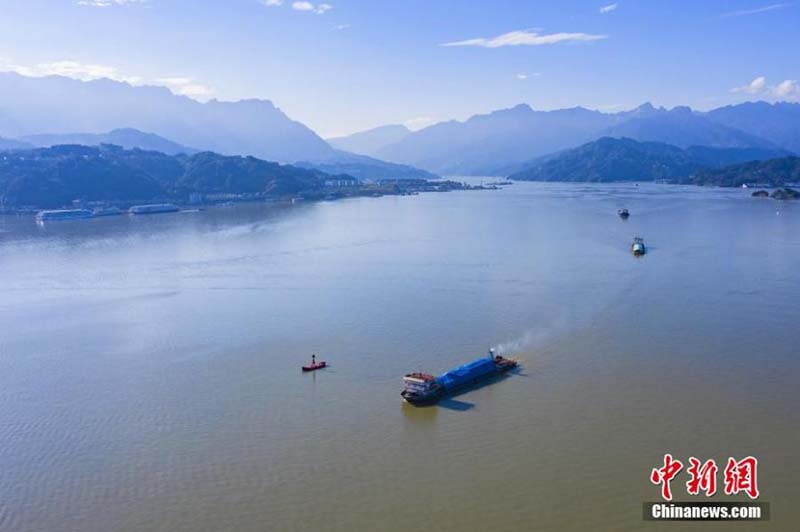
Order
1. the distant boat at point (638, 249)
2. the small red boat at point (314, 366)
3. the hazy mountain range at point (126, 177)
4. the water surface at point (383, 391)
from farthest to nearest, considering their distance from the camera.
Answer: the hazy mountain range at point (126, 177) < the distant boat at point (638, 249) < the small red boat at point (314, 366) < the water surface at point (383, 391)

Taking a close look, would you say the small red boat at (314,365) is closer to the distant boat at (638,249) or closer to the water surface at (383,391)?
the water surface at (383,391)

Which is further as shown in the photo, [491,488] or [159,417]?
[159,417]

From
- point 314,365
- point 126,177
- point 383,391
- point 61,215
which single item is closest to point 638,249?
point 314,365

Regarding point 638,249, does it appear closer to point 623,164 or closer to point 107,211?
point 107,211

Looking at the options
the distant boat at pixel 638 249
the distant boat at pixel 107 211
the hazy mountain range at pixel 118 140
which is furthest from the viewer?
the hazy mountain range at pixel 118 140

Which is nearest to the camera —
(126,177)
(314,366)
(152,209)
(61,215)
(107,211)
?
(314,366)

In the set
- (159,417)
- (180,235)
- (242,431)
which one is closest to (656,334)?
(242,431)

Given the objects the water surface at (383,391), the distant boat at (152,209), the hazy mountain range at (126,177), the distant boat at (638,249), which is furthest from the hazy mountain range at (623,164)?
the water surface at (383,391)

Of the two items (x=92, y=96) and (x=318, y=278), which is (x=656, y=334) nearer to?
(x=318, y=278)
